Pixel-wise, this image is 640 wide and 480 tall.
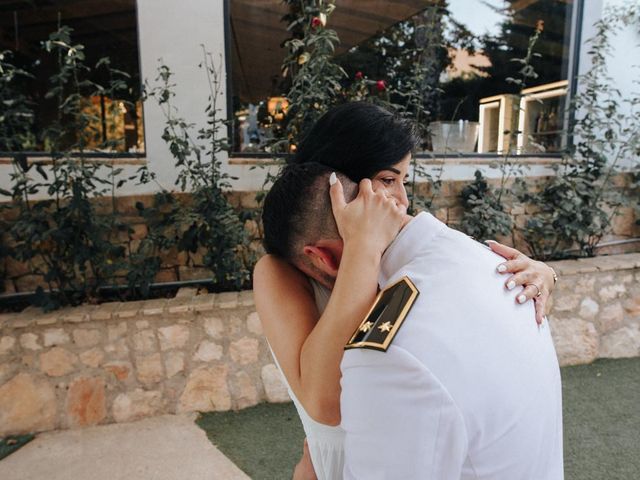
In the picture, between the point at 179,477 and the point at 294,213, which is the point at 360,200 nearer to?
the point at 294,213

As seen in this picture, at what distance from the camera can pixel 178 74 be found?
3.49 meters

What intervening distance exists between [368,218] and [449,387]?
0.35 m

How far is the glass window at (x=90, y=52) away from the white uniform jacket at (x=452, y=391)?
317 centimetres

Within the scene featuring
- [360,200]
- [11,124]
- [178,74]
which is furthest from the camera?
[178,74]

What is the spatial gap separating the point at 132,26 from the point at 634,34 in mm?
4426

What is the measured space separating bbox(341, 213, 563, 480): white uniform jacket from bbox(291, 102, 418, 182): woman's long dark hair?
328mm

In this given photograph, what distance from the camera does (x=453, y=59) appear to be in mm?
4711

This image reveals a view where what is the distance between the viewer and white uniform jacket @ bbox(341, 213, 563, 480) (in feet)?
2.00

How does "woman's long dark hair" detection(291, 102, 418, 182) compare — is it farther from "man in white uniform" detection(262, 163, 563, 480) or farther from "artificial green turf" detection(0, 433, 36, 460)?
"artificial green turf" detection(0, 433, 36, 460)

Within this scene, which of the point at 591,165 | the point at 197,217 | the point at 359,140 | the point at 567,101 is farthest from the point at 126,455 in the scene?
the point at 567,101

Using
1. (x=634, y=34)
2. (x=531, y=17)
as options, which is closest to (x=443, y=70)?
(x=531, y=17)

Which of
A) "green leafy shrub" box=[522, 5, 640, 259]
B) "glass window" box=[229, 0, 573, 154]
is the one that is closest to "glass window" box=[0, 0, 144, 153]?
"glass window" box=[229, 0, 573, 154]

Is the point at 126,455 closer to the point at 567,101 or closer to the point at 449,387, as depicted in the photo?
the point at 449,387

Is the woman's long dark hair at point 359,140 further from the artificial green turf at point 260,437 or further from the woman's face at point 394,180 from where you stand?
the artificial green turf at point 260,437
